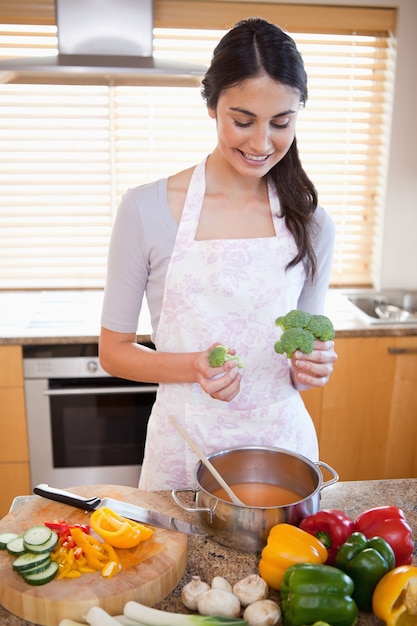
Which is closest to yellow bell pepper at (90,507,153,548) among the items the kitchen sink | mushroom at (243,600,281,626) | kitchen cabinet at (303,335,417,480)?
mushroom at (243,600,281,626)

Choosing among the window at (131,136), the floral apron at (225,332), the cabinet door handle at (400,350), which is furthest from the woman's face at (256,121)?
the window at (131,136)

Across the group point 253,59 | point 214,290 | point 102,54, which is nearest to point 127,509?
point 214,290

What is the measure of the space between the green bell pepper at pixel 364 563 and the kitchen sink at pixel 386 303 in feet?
6.87

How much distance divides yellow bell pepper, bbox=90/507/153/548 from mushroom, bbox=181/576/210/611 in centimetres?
12

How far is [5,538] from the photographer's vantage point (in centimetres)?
115

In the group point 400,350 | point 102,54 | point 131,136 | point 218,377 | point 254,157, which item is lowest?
point 400,350

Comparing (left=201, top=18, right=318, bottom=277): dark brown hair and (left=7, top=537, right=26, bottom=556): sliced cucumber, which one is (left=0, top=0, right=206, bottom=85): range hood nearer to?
(left=201, top=18, right=318, bottom=277): dark brown hair

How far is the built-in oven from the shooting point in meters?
2.59

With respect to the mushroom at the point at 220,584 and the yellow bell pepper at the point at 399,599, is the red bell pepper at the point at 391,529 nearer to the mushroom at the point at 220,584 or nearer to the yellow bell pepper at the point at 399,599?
the yellow bell pepper at the point at 399,599

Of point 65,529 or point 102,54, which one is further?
point 102,54

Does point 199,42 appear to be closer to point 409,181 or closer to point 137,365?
point 409,181

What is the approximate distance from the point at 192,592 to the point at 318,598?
204 mm

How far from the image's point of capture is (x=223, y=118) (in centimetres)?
141

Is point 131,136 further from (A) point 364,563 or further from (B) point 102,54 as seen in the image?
(A) point 364,563
